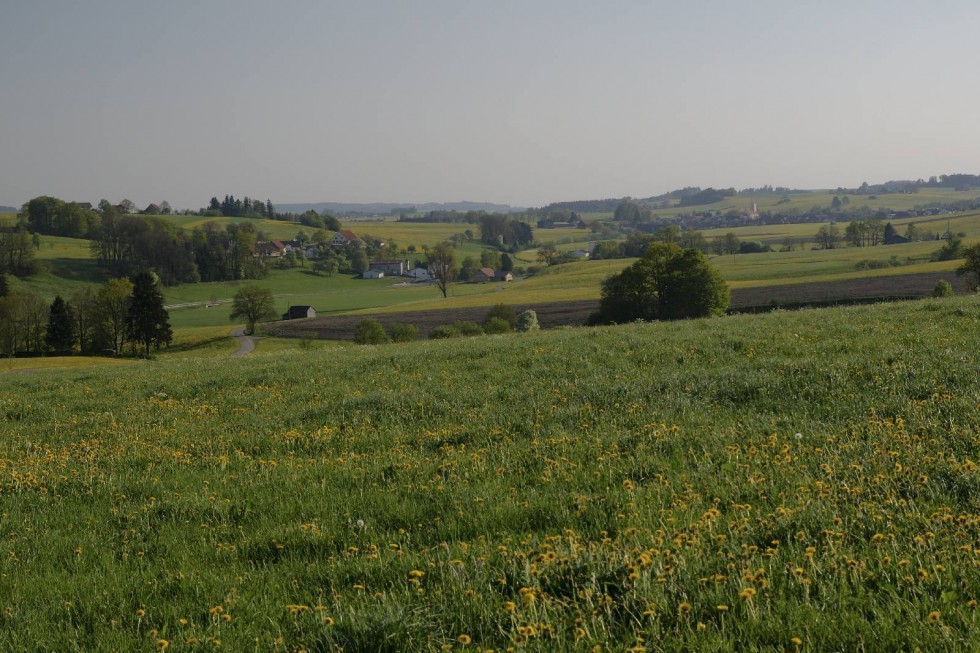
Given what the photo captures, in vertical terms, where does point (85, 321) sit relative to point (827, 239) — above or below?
below

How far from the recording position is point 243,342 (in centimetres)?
9562

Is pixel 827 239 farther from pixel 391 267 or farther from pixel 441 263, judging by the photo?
pixel 391 267

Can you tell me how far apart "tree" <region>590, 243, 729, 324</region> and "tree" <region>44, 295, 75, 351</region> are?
219 feet

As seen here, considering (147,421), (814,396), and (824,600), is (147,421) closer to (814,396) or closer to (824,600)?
(814,396)

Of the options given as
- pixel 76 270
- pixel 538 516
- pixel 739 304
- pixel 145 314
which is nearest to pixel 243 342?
pixel 145 314

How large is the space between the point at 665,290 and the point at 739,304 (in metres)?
12.8

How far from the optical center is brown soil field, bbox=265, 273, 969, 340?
241ft

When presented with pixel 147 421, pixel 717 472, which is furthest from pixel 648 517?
pixel 147 421

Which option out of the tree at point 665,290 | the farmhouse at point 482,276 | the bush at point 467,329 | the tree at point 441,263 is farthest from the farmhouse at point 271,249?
the tree at point 665,290

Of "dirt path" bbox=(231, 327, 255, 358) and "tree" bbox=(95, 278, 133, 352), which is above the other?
"tree" bbox=(95, 278, 133, 352)

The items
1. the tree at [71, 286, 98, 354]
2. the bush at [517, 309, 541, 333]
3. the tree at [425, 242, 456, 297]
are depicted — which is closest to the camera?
the bush at [517, 309, 541, 333]

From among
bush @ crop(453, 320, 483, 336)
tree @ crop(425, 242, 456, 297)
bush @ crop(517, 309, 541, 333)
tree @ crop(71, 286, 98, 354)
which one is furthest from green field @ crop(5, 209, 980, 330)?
bush @ crop(453, 320, 483, 336)

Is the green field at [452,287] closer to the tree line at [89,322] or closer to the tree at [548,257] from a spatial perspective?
the tree line at [89,322]

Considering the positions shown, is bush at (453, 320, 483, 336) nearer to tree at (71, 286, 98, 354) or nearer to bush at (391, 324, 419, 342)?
bush at (391, 324, 419, 342)
